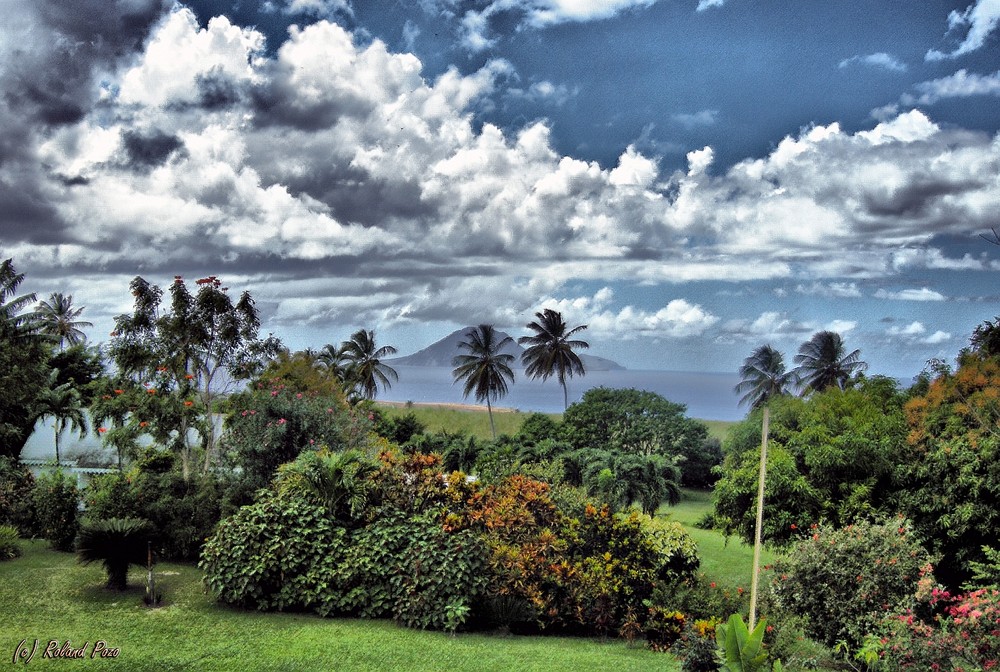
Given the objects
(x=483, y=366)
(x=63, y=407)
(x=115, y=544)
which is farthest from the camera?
(x=483, y=366)

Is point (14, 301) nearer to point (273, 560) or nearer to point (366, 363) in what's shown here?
point (273, 560)

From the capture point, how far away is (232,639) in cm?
920

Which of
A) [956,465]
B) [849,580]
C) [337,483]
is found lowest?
[849,580]

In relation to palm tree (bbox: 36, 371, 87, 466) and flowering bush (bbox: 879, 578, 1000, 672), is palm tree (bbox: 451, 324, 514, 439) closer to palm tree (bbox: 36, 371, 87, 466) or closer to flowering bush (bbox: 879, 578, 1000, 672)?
palm tree (bbox: 36, 371, 87, 466)

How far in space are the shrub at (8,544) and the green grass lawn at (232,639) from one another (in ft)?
3.89

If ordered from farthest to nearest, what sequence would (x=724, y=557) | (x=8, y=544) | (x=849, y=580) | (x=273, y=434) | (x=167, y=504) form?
(x=724, y=557), (x=273, y=434), (x=167, y=504), (x=8, y=544), (x=849, y=580)

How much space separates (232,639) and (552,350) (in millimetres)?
40800

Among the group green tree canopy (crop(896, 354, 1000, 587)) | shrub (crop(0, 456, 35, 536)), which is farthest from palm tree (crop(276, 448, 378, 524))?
green tree canopy (crop(896, 354, 1000, 587))

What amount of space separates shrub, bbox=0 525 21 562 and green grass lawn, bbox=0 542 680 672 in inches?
46.7

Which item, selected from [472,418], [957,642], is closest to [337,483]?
[957,642]

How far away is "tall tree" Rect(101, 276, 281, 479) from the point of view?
60.5 ft

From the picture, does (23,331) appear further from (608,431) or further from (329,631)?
(608,431)

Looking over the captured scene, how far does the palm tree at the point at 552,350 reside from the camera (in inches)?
1940

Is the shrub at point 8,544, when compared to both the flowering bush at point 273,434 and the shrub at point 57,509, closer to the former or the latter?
the shrub at point 57,509
